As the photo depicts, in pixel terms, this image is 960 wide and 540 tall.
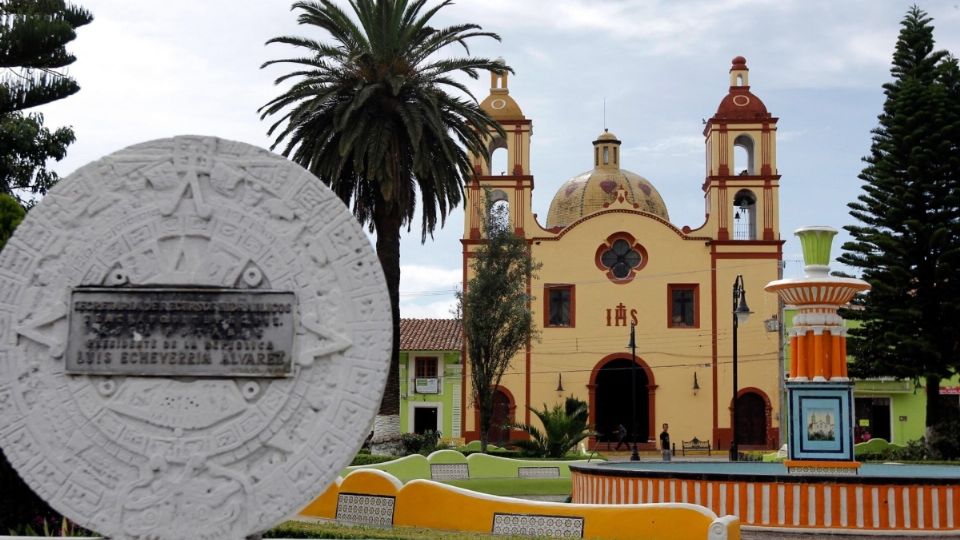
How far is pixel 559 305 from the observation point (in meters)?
41.7

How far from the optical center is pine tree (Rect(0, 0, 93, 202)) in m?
18.5

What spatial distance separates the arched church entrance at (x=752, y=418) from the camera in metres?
39.8

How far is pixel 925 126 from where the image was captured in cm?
2917

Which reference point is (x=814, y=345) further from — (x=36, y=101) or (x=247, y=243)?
(x=36, y=101)

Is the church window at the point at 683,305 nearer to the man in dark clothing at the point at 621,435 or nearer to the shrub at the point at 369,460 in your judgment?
the man in dark clothing at the point at 621,435

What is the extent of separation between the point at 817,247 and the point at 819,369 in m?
1.76

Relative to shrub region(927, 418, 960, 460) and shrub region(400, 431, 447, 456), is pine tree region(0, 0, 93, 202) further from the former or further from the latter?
shrub region(927, 418, 960, 460)

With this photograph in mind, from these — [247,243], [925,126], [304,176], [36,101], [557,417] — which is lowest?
[557,417]

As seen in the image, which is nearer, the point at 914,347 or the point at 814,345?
the point at 814,345

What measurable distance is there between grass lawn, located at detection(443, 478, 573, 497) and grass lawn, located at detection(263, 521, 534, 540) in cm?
886

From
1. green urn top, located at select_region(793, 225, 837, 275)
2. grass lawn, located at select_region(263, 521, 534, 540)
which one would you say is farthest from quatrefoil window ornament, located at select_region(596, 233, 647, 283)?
grass lawn, located at select_region(263, 521, 534, 540)

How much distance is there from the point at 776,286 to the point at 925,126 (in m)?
15.9

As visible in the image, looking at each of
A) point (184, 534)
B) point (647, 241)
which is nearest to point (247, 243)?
point (184, 534)

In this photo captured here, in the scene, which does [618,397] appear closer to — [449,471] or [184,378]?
[449,471]
